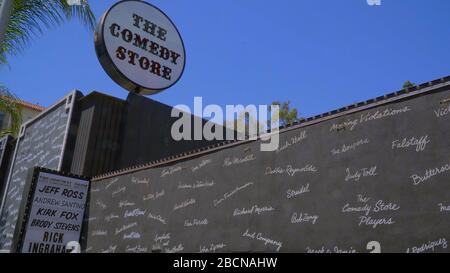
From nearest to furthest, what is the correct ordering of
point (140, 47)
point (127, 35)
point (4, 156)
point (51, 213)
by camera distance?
point (51, 213)
point (127, 35)
point (140, 47)
point (4, 156)

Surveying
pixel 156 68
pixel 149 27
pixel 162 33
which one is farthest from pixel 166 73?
pixel 149 27

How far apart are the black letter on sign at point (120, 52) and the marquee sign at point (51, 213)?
3.63 metres

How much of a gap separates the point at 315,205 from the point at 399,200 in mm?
1472

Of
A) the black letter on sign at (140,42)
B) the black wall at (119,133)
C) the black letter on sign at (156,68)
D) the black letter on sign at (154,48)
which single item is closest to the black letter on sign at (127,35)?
the black letter on sign at (140,42)

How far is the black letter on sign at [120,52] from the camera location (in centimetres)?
1306

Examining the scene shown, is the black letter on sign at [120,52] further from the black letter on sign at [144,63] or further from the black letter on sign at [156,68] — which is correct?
the black letter on sign at [156,68]

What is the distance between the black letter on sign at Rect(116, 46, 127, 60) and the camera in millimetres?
13063

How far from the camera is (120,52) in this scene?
13.1 metres

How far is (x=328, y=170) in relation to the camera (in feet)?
25.2

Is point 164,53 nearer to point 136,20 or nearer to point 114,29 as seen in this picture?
point 136,20

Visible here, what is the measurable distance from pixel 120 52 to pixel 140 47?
2.58 feet

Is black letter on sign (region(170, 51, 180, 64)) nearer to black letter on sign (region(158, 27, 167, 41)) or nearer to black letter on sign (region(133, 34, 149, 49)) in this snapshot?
black letter on sign (region(158, 27, 167, 41))
